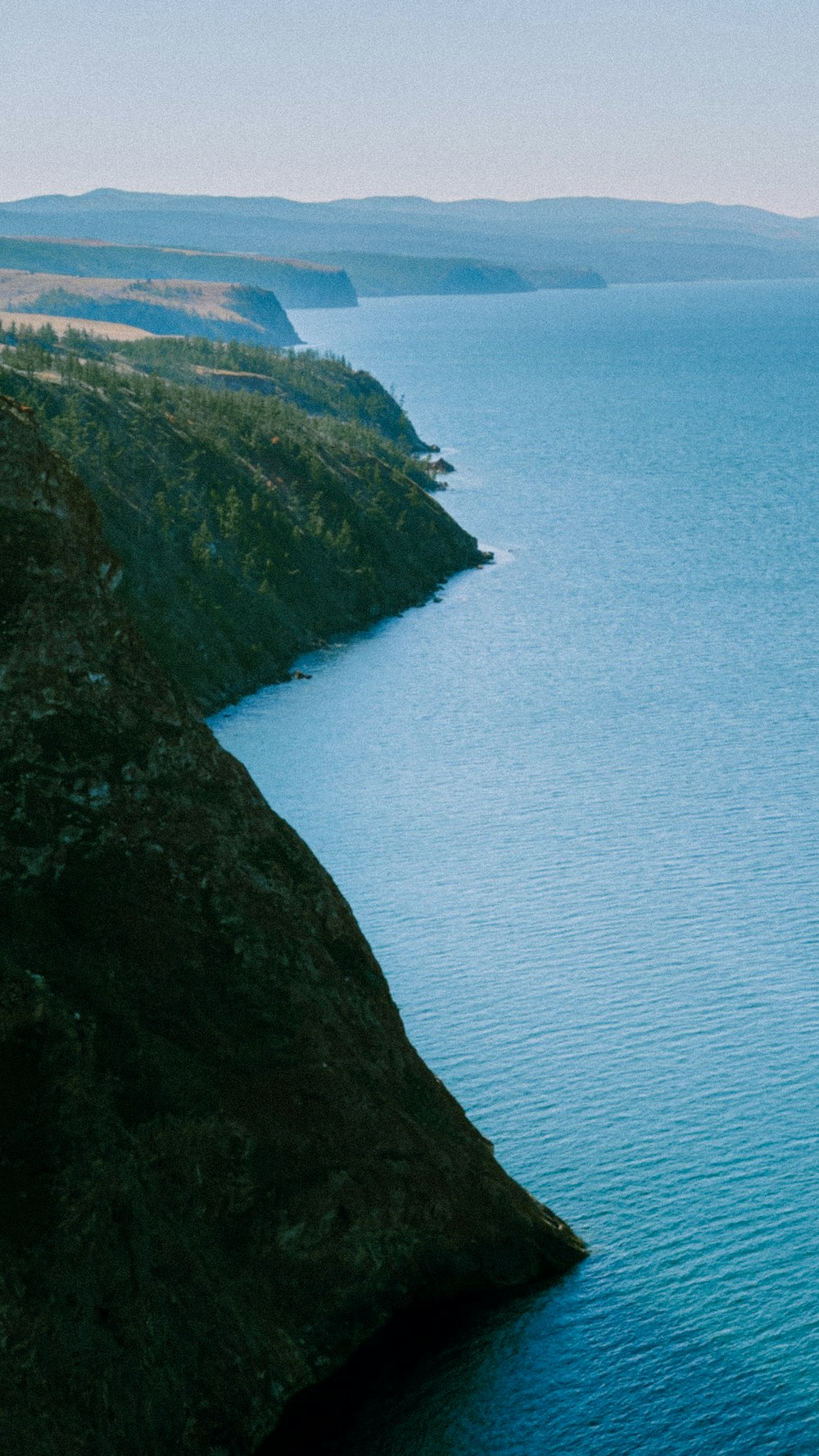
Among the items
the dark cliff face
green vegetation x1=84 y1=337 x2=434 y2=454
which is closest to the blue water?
the dark cliff face

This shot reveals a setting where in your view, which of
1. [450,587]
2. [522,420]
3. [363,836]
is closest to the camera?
[363,836]

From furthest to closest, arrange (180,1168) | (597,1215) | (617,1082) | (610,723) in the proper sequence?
(610,723) → (617,1082) → (597,1215) → (180,1168)

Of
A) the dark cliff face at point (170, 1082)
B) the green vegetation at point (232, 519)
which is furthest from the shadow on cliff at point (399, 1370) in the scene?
the green vegetation at point (232, 519)

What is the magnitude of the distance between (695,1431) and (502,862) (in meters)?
26.8

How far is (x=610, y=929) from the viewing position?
43750 mm

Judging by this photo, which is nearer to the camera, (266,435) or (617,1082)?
(617,1082)

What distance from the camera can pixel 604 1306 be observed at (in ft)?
85.4

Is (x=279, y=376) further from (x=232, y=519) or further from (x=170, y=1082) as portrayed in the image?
(x=170, y=1082)

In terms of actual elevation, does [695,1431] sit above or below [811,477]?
below

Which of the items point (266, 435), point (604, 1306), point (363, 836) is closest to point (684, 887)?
point (363, 836)

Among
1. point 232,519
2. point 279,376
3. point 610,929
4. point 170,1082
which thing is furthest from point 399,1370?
point 279,376

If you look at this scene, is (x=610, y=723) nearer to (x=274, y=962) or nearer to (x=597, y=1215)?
(x=597, y=1215)

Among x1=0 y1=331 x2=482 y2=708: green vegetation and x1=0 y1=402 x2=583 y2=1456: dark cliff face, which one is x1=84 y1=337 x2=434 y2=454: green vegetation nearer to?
x1=0 y1=331 x2=482 y2=708: green vegetation

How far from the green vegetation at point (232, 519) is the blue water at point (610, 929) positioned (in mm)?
3132
